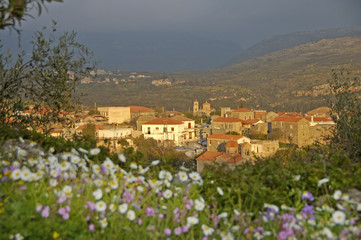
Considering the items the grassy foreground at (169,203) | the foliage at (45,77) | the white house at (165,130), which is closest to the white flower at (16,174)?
the grassy foreground at (169,203)

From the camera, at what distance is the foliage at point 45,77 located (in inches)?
315

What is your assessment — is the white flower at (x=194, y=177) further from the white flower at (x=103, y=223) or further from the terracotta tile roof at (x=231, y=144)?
the terracotta tile roof at (x=231, y=144)

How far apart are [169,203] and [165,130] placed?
51093mm

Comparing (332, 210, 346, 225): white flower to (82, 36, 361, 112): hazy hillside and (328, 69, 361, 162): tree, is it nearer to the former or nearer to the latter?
(328, 69, 361, 162): tree

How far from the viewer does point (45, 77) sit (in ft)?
27.8

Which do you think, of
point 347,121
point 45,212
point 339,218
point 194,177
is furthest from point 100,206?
point 347,121

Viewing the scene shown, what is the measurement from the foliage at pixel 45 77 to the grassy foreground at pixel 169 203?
398 cm

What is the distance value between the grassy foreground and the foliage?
3.98m

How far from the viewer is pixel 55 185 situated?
3297 mm

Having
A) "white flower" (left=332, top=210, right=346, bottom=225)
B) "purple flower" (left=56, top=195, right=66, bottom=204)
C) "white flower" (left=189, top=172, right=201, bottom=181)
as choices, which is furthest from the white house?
"white flower" (left=332, top=210, right=346, bottom=225)

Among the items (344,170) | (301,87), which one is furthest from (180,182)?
(301,87)

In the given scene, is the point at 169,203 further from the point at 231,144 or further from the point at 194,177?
the point at 231,144

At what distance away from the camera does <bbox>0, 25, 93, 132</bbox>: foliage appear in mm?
8008

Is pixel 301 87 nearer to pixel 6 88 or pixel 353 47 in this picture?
pixel 353 47
